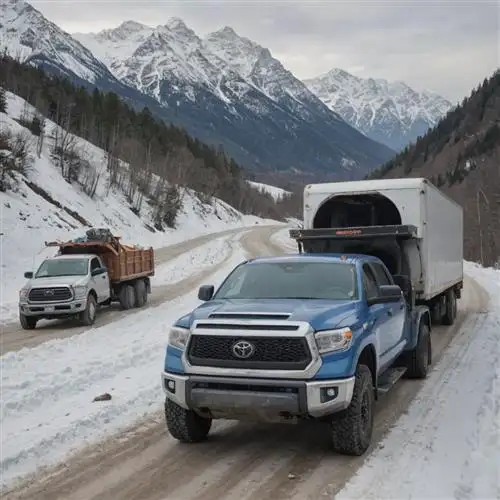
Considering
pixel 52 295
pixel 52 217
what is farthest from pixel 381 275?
pixel 52 217

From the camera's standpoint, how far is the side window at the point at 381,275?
8.61 meters

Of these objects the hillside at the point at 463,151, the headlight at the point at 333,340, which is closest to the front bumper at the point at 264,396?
the headlight at the point at 333,340

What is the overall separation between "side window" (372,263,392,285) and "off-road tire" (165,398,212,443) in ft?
9.80

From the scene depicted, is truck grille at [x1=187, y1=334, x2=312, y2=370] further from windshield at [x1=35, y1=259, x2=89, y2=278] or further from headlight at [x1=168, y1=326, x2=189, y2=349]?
windshield at [x1=35, y1=259, x2=89, y2=278]

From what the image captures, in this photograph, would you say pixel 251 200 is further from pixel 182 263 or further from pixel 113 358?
pixel 113 358

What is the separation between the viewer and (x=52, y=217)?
39.8m

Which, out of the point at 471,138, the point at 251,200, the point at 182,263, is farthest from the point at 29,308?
the point at 471,138

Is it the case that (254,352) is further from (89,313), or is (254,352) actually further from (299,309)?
(89,313)

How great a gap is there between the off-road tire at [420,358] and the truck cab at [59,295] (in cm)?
887

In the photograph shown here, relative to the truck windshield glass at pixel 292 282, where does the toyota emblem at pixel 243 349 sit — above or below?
below

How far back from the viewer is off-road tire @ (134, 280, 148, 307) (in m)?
19.6

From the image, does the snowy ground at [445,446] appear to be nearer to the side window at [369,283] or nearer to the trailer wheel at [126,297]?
the side window at [369,283]

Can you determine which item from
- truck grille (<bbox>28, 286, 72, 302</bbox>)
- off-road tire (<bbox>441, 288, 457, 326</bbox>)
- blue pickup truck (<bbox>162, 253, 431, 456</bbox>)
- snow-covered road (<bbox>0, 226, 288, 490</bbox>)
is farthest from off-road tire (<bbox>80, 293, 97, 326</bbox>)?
blue pickup truck (<bbox>162, 253, 431, 456</bbox>)

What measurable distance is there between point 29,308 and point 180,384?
1069 cm
